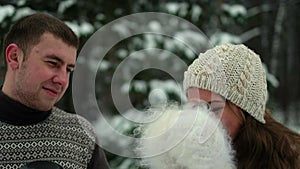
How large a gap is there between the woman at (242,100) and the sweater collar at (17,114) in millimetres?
542

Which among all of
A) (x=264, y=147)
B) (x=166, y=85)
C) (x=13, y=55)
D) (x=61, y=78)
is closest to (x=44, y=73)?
(x=61, y=78)

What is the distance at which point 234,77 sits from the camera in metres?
1.89

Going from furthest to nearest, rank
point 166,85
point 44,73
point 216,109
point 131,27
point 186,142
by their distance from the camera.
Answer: point 131,27
point 166,85
point 44,73
point 216,109
point 186,142

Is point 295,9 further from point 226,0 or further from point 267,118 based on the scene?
point 267,118

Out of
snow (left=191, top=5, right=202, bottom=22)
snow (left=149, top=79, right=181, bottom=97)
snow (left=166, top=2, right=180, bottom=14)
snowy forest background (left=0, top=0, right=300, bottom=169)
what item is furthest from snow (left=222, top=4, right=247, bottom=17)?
snow (left=149, top=79, right=181, bottom=97)

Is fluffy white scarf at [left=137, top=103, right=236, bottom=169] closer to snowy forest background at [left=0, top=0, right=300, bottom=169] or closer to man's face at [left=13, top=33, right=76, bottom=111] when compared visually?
man's face at [left=13, top=33, right=76, bottom=111]

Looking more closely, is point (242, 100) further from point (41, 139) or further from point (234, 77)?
point (41, 139)

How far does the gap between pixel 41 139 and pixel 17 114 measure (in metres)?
0.12

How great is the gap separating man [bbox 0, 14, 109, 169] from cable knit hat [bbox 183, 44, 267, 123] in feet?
1.50

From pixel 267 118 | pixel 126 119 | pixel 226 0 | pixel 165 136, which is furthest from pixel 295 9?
pixel 165 136

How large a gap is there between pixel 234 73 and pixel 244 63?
0.18 ft

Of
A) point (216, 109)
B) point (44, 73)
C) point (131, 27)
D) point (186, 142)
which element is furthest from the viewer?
point (131, 27)

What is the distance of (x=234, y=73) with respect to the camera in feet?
6.21

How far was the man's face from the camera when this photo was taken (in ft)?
6.67
